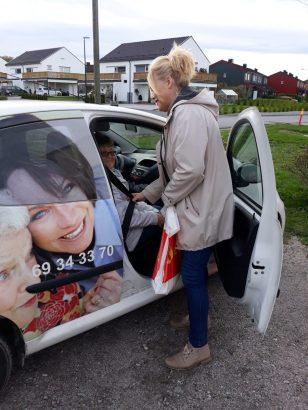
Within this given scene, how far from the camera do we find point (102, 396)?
234 centimetres

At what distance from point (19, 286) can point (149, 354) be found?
1165 millimetres

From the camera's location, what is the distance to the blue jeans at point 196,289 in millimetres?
2412

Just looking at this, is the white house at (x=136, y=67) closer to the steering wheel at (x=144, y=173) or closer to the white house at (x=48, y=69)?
the white house at (x=48, y=69)

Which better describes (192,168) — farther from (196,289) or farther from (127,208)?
(196,289)

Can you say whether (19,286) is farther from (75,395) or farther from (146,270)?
(146,270)

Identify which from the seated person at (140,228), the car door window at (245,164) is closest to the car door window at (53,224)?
the seated person at (140,228)

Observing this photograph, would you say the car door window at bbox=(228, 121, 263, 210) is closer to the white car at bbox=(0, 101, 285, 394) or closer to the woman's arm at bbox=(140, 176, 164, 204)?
the white car at bbox=(0, 101, 285, 394)

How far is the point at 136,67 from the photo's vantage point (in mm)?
57281

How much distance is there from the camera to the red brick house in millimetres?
82250

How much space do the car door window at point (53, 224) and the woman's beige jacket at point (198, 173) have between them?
1.35 feet

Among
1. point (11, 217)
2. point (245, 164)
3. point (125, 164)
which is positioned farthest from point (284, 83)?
point (11, 217)

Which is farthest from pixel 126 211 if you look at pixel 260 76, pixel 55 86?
pixel 260 76

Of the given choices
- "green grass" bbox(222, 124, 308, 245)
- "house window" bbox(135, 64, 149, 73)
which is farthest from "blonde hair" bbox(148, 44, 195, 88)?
"house window" bbox(135, 64, 149, 73)

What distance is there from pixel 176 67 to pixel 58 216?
108 cm
